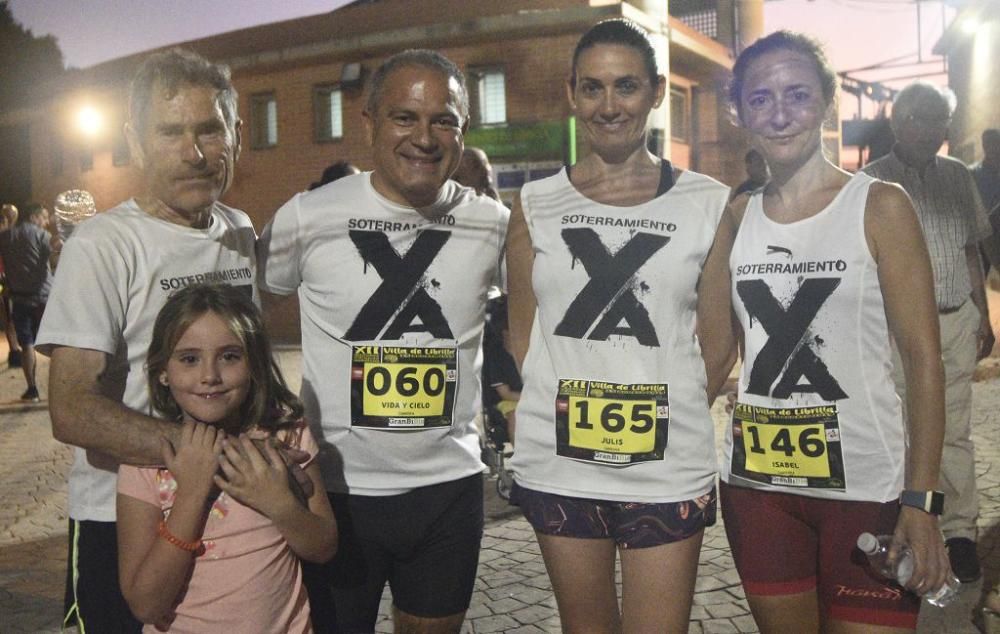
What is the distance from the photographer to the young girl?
207cm

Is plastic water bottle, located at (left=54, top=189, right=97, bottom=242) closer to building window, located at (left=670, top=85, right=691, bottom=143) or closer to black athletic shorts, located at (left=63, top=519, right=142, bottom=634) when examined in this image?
black athletic shorts, located at (left=63, top=519, right=142, bottom=634)

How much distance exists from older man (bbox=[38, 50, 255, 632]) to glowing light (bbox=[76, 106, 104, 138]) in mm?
24519

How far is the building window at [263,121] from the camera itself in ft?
65.3

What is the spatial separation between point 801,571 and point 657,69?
140 cm

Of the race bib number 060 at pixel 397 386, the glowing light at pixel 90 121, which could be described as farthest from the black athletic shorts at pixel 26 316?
the glowing light at pixel 90 121

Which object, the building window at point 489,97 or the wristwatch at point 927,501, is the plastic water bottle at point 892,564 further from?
the building window at point 489,97

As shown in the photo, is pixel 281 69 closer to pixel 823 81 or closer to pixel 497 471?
pixel 497 471

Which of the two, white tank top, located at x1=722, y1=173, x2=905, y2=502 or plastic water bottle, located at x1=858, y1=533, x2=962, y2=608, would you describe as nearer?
plastic water bottle, located at x1=858, y1=533, x2=962, y2=608

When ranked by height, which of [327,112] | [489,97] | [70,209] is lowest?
[70,209]

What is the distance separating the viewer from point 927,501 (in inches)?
87.1

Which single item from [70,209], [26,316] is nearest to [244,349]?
[70,209]

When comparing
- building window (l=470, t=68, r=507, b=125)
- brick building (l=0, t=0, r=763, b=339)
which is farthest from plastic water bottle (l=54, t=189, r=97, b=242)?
building window (l=470, t=68, r=507, b=125)

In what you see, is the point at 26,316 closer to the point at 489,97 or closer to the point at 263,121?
the point at 489,97

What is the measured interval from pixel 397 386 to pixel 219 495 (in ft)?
1.83
